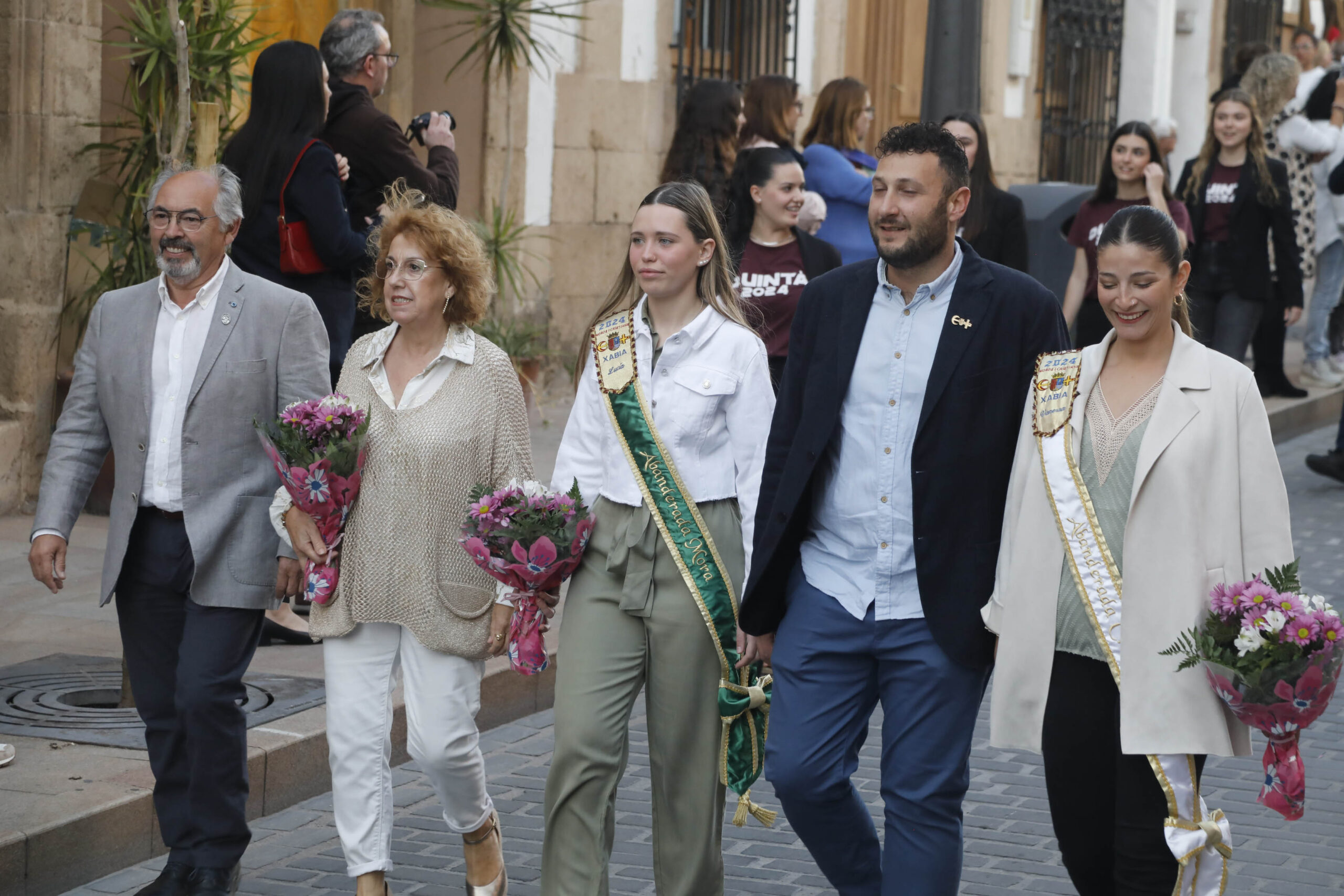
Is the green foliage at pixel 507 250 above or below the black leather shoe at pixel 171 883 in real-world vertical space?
above

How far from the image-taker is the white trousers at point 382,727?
4598mm

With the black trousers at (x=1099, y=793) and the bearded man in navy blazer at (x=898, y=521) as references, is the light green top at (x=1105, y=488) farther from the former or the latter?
the bearded man in navy blazer at (x=898, y=521)

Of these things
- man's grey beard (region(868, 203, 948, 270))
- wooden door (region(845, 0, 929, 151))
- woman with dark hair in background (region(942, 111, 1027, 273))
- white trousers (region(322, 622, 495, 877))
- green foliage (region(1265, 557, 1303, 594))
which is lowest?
white trousers (region(322, 622, 495, 877))

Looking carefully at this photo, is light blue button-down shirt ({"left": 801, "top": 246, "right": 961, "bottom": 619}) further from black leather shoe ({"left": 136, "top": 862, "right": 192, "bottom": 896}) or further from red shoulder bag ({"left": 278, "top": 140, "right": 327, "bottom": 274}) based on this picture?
red shoulder bag ({"left": 278, "top": 140, "right": 327, "bottom": 274})

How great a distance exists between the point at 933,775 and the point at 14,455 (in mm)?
6124

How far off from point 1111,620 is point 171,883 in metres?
2.34

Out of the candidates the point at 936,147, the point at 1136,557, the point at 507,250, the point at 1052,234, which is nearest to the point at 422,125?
the point at 507,250

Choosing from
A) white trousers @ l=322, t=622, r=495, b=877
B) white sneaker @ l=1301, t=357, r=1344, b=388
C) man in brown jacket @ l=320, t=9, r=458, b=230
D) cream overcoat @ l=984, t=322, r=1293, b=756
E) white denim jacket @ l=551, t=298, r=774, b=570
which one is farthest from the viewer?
white sneaker @ l=1301, t=357, r=1344, b=388

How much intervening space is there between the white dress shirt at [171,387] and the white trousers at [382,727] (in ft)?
1.86

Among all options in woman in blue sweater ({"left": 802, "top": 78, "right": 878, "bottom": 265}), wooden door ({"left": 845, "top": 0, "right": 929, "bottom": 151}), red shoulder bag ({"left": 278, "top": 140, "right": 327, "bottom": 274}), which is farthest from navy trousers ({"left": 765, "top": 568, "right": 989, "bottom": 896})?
wooden door ({"left": 845, "top": 0, "right": 929, "bottom": 151})

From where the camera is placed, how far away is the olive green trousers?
4309mm

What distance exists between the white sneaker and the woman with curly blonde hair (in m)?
11.9

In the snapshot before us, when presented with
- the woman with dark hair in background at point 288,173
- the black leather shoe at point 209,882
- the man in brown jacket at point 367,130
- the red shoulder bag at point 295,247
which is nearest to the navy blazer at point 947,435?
the black leather shoe at point 209,882

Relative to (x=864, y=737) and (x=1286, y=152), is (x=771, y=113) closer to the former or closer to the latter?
(x=864, y=737)
